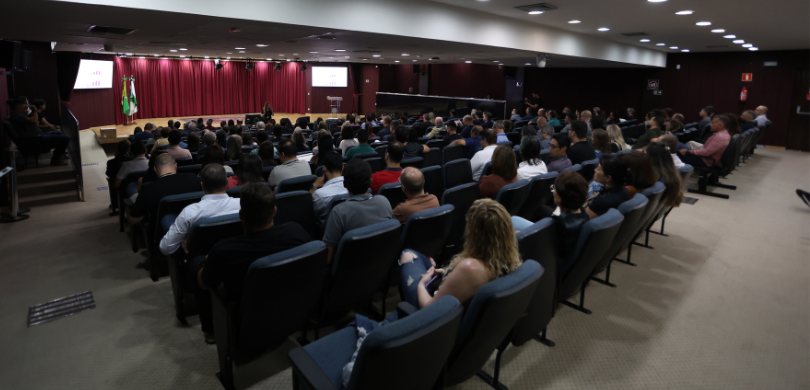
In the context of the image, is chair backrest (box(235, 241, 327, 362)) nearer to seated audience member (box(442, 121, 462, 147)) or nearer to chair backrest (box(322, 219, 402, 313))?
chair backrest (box(322, 219, 402, 313))

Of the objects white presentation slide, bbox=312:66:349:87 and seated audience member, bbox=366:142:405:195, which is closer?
seated audience member, bbox=366:142:405:195

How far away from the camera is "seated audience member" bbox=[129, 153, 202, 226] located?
3.88 meters

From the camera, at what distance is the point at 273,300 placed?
2307 mm

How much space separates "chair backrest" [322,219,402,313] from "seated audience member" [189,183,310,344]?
27cm

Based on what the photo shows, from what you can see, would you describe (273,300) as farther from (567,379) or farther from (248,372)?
(567,379)

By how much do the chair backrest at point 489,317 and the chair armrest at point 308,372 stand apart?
58cm

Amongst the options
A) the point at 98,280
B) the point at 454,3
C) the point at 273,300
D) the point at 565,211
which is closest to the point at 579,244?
the point at 565,211

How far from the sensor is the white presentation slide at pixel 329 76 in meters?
23.7

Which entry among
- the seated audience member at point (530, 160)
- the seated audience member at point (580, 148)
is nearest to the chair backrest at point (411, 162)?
the seated audience member at point (530, 160)

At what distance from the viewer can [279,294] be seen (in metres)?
2.30

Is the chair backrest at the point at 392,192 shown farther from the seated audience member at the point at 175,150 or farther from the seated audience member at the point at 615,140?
the seated audience member at the point at 615,140

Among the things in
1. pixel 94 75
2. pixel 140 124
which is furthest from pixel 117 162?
pixel 140 124

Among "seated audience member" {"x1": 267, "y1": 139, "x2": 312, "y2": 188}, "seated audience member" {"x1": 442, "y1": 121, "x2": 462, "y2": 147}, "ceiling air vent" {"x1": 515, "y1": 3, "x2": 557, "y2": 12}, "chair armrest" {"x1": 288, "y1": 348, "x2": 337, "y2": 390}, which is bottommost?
"chair armrest" {"x1": 288, "y1": 348, "x2": 337, "y2": 390}

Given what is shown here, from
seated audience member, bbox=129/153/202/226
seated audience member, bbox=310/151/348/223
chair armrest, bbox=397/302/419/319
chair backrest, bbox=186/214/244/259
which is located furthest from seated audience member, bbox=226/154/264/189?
chair armrest, bbox=397/302/419/319
